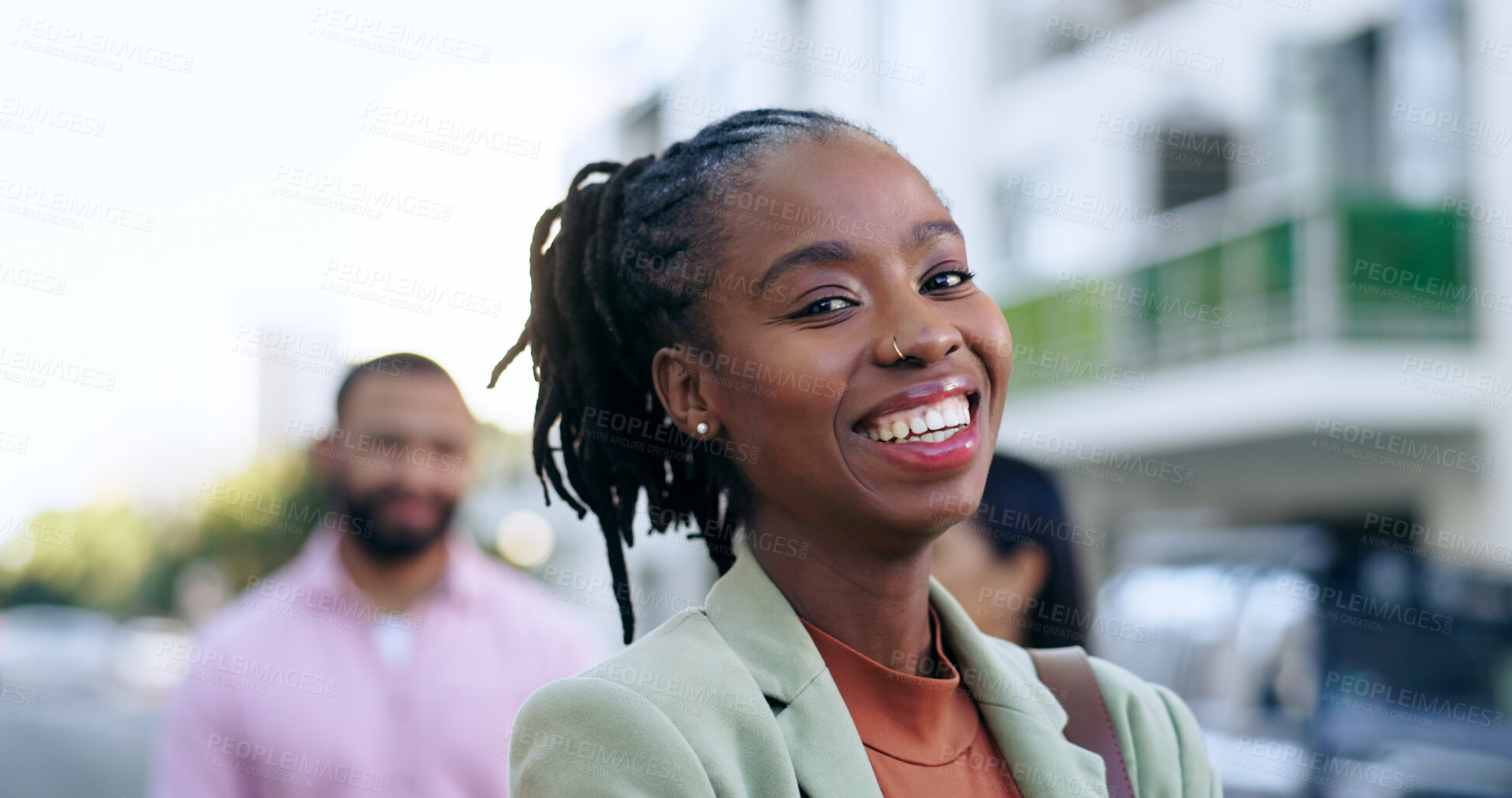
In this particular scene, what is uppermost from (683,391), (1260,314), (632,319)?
(1260,314)

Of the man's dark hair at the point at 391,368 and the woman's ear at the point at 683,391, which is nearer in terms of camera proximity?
the woman's ear at the point at 683,391

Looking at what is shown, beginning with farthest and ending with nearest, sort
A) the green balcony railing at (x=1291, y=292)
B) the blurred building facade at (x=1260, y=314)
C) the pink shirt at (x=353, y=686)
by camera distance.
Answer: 1. the green balcony railing at (x=1291, y=292)
2. the blurred building facade at (x=1260, y=314)
3. the pink shirt at (x=353, y=686)

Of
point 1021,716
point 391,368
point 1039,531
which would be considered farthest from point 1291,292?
point 1021,716

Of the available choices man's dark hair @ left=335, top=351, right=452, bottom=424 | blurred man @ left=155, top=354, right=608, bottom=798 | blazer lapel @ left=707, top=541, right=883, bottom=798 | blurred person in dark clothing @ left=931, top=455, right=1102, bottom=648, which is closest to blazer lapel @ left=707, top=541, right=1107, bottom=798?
blazer lapel @ left=707, top=541, right=883, bottom=798

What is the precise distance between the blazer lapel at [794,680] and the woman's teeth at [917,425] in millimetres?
255

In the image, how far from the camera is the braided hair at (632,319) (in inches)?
69.2

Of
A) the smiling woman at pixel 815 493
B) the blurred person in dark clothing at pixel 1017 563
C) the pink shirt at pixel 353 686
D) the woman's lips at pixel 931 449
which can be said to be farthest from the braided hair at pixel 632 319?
the blurred person in dark clothing at pixel 1017 563

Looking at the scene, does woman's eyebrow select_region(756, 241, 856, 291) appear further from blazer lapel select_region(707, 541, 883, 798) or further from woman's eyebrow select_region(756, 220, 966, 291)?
blazer lapel select_region(707, 541, 883, 798)

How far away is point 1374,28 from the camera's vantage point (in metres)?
10.8

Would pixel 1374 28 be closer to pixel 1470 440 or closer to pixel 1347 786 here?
pixel 1470 440

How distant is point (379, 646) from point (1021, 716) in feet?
8.12

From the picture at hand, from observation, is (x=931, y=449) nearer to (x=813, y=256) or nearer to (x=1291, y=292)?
(x=813, y=256)

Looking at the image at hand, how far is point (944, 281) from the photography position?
1.69 metres

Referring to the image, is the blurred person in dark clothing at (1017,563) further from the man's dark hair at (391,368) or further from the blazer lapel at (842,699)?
the blazer lapel at (842,699)
